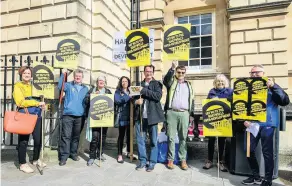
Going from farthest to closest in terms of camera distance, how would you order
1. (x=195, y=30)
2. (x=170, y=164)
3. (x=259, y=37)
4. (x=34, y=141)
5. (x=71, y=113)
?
(x=195, y=30), (x=259, y=37), (x=71, y=113), (x=170, y=164), (x=34, y=141)

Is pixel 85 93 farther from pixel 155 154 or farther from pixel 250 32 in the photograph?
pixel 250 32

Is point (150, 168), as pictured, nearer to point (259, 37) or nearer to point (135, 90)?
point (135, 90)

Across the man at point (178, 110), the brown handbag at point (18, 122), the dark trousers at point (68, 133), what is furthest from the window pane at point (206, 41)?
the brown handbag at point (18, 122)

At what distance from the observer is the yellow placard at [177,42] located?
461 cm

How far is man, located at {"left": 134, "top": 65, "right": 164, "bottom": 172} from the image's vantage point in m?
4.71

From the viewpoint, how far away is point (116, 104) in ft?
17.4

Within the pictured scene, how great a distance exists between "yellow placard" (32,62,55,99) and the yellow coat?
0.43ft

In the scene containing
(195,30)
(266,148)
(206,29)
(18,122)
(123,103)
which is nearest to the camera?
(266,148)

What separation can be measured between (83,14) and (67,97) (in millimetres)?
2902

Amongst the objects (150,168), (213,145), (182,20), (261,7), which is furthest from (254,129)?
(182,20)

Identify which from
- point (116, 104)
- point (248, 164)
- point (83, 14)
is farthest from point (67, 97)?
point (248, 164)

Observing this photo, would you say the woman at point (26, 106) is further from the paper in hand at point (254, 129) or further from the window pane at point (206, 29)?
the window pane at point (206, 29)

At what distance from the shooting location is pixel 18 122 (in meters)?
4.27

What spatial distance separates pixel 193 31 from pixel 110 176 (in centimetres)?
785
